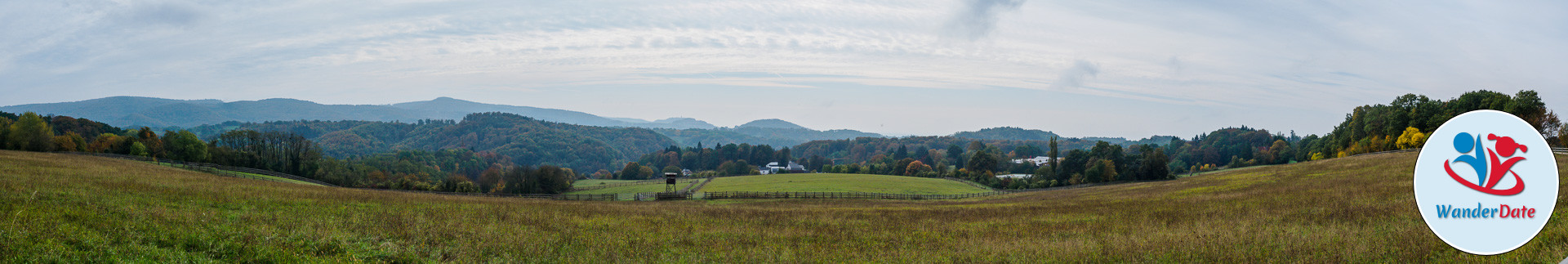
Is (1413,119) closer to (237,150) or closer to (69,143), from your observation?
(237,150)

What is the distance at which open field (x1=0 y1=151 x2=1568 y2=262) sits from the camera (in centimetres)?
1104

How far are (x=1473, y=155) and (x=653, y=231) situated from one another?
58.8ft

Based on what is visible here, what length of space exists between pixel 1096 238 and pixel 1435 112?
75.1m

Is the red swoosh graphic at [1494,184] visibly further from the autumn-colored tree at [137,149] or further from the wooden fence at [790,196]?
the autumn-colored tree at [137,149]

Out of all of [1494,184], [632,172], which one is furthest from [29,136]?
[1494,184]

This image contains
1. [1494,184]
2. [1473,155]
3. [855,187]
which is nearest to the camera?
[1494,184]

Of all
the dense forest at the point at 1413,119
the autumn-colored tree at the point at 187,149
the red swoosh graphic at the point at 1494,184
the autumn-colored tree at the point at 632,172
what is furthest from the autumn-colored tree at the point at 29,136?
the dense forest at the point at 1413,119

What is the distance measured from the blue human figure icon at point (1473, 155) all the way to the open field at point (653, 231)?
3.53 m

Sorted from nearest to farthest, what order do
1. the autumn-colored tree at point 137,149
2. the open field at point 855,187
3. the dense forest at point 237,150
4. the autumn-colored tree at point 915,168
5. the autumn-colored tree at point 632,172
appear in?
the dense forest at point 237,150 → the open field at point 855,187 → the autumn-colored tree at point 137,149 → the autumn-colored tree at point 915,168 → the autumn-colored tree at point 632,172

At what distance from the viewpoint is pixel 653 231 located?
2048 cm

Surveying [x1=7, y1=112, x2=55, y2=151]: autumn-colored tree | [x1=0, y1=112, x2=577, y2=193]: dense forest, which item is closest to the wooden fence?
[x1=0, y1=112, x2=577, y2=193]: dense forest

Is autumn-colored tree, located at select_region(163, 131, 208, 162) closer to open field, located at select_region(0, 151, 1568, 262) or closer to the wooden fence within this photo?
open field, located at select_region(0, 151, 1568, 262)

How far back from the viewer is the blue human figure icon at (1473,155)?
6443mm

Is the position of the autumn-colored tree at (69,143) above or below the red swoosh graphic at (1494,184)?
above
